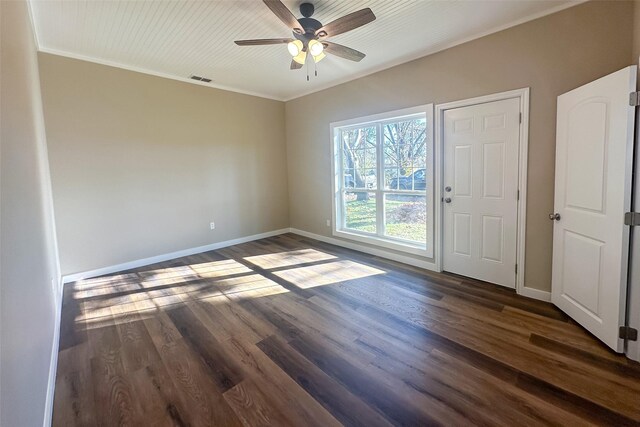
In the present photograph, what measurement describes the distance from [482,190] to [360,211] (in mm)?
1976

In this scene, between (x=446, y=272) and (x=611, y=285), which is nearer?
(x=611, y=285)

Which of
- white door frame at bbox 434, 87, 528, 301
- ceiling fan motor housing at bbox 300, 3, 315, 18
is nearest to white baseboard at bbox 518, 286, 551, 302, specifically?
white door frame at bbox 434, 87, 528, 301

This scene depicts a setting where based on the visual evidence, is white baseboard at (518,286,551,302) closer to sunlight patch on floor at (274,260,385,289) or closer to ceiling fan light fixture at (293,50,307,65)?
sunlight patch on floor at (274,260,385,289)

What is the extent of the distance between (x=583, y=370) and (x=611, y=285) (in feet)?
2.16

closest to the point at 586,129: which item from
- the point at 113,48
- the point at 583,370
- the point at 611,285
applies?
the point at 611,285

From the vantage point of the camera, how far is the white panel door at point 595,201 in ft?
6.59

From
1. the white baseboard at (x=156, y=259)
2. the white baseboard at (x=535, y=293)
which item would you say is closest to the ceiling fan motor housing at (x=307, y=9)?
the white baseboard at (x=535, y=293)

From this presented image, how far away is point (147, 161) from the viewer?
4148mm

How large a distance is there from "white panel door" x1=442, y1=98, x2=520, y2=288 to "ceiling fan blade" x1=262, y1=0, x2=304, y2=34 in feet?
6.56

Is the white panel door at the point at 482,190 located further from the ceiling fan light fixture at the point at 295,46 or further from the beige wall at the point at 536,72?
the ceiling fan light fixture at the point at 295,46

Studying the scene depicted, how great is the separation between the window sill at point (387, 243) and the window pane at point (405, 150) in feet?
2.61

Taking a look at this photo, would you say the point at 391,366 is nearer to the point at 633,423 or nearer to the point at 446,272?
the point at 633,423

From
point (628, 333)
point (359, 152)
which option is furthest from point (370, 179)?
point (628, 333)

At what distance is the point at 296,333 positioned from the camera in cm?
242
